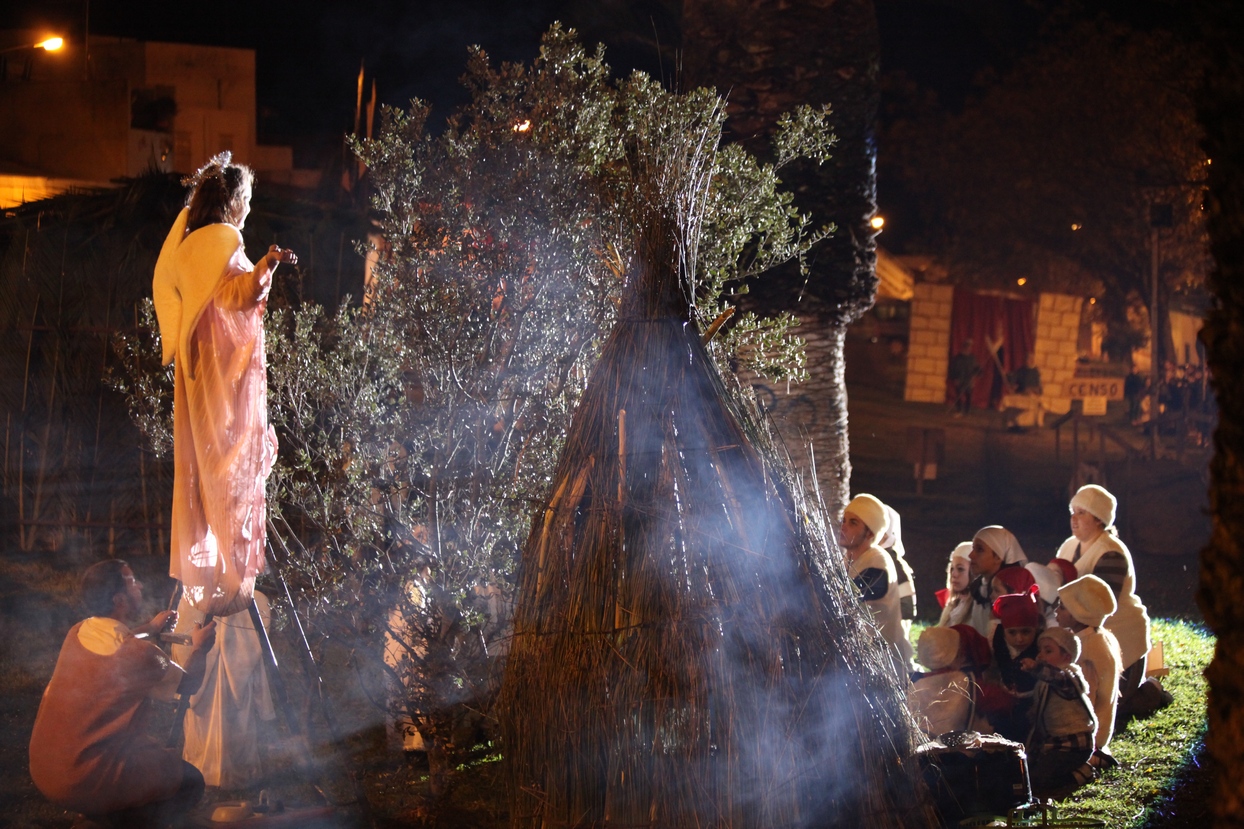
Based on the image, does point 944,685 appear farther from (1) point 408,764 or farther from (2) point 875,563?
(1) point 408,764

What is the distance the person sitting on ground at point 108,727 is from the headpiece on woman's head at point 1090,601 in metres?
4.97

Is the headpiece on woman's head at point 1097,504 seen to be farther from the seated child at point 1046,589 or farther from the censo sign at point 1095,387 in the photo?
the censo sign at point 1095,387

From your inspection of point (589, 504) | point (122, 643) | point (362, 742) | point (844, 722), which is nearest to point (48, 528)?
point (362, 742)

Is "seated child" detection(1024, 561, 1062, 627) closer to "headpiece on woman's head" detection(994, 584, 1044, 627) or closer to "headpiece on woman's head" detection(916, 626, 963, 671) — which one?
"headpiece on woman's head" detection(994, 584, 1044, 627)

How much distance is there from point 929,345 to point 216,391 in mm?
24856

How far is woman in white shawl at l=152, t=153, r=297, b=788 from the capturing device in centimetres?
492

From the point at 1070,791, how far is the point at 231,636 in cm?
457

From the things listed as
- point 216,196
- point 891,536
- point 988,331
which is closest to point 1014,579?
point 891,536

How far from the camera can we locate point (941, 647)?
6.45m

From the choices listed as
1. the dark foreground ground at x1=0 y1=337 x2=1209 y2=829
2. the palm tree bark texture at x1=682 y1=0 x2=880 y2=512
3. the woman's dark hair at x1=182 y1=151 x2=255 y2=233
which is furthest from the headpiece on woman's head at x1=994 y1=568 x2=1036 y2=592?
the woman's dark hair at x1=182 y1=151 x2=255 y2=233

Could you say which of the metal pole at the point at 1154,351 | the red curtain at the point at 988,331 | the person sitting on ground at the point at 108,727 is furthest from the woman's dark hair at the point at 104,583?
the red curtain at the point at 988,331

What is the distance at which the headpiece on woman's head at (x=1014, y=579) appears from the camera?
6.91 metres

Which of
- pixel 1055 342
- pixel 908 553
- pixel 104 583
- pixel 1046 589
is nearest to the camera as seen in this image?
pixel 104 583

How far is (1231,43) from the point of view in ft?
10.0
